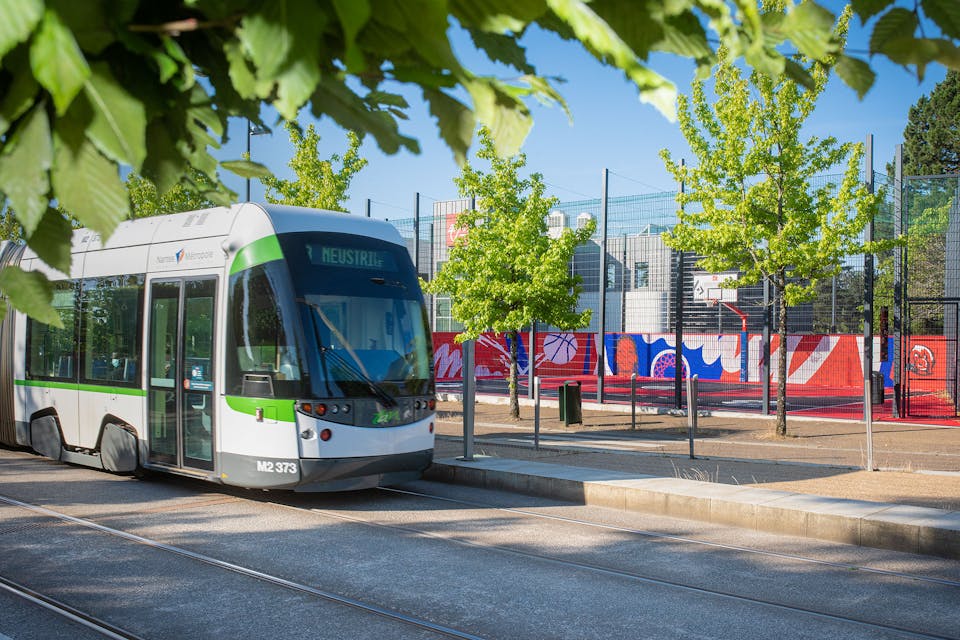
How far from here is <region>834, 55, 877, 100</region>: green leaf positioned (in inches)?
80.0

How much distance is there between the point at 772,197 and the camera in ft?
59.6

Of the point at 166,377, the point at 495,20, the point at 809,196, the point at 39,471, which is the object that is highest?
the point at 809,196

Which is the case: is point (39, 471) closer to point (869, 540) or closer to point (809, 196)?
point (869, 540)

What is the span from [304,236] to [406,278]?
140 centimetres

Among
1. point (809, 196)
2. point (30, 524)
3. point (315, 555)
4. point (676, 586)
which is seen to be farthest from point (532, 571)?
point (809, 196)

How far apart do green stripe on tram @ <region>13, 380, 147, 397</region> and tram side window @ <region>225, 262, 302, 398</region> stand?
1927 mm

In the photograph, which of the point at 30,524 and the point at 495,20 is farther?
the point at 30,524

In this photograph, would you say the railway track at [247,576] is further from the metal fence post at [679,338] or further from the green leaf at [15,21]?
the metal fence post at [679,338]

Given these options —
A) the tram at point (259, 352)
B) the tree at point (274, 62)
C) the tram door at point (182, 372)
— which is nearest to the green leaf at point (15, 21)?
the tree at point (274, 62)

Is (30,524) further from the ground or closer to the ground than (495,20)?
closer to the ground

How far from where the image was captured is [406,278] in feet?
33.9

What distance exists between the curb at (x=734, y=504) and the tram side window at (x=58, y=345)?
5251 millimetres

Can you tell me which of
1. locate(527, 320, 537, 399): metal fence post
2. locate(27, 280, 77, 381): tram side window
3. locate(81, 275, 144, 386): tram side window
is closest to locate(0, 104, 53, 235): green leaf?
locate(81, 275, 144, 386): tram side window

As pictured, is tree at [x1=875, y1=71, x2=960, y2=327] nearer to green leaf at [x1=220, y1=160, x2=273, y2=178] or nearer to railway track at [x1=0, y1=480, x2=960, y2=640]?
railway track at [x1=0, y1=480, x2=960, y2=640]
